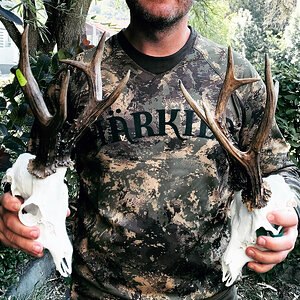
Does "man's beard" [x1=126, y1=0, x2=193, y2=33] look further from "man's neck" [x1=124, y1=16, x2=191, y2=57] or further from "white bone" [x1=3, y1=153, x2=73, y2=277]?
"white bone" [x1=3, y1=153, x2=73, y2=277]

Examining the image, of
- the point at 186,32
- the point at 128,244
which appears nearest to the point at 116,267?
the point at 128,244

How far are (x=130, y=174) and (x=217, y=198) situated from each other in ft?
1.20

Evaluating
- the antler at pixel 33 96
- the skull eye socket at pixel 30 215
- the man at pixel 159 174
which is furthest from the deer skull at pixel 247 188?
the skull eye socket at pixel 30 215

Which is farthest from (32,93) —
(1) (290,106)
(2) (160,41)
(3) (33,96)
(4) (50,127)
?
(1) (290,106)

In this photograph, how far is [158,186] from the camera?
1.89m

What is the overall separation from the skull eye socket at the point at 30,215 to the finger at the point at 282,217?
79cm

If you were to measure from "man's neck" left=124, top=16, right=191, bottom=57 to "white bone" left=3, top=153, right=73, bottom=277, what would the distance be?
25.9 inches

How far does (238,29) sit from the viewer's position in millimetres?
22688

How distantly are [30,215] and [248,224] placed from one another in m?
0.76

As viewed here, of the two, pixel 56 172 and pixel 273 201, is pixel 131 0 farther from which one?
pixel 273 201

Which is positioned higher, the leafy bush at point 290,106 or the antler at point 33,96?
the antler at point 33,96

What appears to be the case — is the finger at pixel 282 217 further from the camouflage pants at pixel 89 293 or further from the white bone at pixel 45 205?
the white bone at pixel 45 205

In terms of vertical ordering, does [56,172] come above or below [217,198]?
above

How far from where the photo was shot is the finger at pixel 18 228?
1.62 meters
